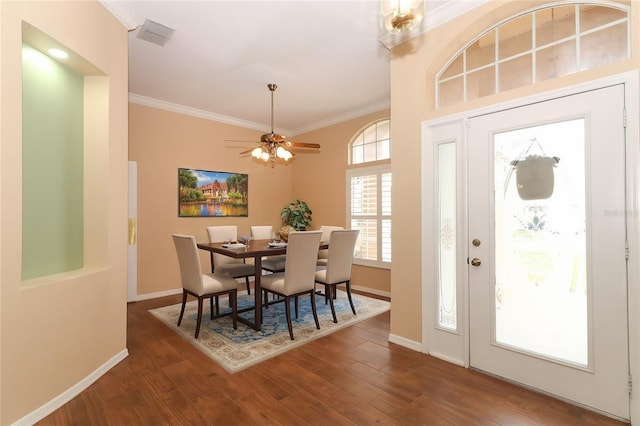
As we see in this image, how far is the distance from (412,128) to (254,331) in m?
2.65

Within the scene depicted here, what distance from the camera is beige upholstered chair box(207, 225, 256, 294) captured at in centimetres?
420

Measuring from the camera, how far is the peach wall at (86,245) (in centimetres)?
179

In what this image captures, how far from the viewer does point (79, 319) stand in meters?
2.29

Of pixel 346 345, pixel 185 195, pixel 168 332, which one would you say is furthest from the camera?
pixel 185 195

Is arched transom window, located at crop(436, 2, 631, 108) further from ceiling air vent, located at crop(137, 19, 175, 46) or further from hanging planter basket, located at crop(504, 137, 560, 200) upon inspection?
ceiling air vent, located at crop(137, 19, 175, 46)

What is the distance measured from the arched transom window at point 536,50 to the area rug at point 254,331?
2.63 meters

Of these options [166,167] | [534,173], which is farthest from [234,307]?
[534,173]

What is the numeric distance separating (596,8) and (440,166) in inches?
56.3

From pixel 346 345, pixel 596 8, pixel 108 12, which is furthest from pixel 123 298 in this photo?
pixel 596 8

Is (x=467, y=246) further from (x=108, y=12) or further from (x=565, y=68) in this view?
(x=108, y=12)

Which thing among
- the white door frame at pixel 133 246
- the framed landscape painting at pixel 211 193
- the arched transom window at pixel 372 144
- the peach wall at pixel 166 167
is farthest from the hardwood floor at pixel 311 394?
the arched transom window at pixel 372 144

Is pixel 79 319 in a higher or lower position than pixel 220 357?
higher

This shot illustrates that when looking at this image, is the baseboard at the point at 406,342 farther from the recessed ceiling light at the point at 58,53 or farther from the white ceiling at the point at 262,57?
the recessed ceiling light at the point at 58,53

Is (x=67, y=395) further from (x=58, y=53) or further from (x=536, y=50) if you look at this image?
(x=536, y=50)
